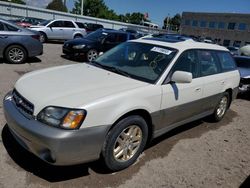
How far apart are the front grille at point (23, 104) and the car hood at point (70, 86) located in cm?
5

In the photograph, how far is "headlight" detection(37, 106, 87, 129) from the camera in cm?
278

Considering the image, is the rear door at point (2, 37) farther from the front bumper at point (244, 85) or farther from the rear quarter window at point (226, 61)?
the front bumper at point (244, 85)

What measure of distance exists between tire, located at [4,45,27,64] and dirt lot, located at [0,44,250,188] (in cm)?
488

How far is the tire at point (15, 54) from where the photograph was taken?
29.2 ft

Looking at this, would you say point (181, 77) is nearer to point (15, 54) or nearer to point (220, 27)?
point (15, 54)

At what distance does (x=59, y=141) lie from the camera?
2695 mm

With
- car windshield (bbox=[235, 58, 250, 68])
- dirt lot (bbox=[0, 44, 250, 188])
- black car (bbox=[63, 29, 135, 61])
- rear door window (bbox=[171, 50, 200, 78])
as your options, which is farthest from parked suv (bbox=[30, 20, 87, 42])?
rear door window (bbox=[171, 50, 200, 78])

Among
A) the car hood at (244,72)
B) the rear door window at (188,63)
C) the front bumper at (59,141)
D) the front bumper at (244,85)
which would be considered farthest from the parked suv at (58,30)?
the front bumper at (59,141)

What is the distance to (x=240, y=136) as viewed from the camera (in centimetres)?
515

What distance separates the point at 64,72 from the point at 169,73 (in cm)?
154

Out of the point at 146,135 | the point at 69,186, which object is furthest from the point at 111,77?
the point at 69,186

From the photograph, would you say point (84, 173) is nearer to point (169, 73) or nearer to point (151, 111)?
point (151, 111)

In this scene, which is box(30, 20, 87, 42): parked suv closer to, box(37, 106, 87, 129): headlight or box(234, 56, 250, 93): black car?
box(234, 56, 250, 93): black car

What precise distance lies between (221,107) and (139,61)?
250cm
